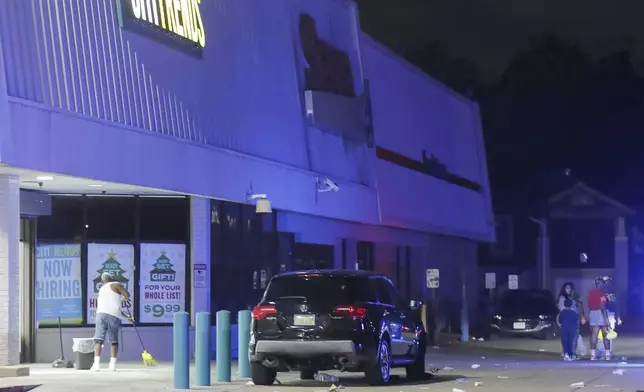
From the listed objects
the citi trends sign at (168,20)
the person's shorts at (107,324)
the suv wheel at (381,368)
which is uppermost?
the citi trends sign at (168,20)

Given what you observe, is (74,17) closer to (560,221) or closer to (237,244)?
(237,244)

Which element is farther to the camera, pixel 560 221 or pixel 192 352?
pixel 560 221

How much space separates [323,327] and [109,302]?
5.76 meters

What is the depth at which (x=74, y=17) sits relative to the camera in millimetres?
21469

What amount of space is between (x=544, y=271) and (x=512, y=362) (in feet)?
143

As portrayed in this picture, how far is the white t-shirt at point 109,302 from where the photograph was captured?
23062 mm

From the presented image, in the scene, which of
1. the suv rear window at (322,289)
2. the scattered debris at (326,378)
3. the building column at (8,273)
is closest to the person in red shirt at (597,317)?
the scattered debris at (326,378)

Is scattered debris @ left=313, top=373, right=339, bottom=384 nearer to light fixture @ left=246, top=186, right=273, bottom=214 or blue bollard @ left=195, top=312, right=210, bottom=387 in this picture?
blue bollard @ left=195, top=312, right=210, bottom=387

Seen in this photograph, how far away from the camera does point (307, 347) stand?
1884 cm

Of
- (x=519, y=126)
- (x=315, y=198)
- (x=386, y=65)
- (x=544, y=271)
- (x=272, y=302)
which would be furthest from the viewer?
(x=519, y=126)

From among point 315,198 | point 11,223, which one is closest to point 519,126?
point 315,198

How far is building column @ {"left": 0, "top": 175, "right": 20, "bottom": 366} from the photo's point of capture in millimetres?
20719

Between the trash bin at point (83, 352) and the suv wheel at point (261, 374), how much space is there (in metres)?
4.88

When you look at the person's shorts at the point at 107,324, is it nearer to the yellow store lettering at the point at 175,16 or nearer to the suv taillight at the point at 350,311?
the yellow store lettering at the point at 175,16
